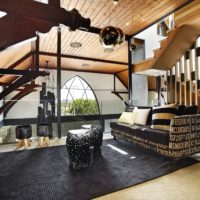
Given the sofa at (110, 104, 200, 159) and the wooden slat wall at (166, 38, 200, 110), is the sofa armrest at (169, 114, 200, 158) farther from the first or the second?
the wooden slat wall at (166, 38, 200, 110)

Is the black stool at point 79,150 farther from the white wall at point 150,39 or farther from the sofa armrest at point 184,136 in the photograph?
the white wall at point 150,39

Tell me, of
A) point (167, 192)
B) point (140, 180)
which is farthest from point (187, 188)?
point (140, 180)

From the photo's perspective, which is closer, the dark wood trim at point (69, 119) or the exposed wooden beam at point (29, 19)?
the exposed wooden beam at point (29, 19)

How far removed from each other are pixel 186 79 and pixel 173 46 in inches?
32.2

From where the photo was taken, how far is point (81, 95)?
8531mm

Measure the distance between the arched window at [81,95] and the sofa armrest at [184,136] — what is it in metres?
5.54

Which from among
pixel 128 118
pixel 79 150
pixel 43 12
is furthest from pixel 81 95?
pixel 43 12

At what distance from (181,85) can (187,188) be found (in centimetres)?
280

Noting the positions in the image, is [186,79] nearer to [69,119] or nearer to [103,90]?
[69,119]

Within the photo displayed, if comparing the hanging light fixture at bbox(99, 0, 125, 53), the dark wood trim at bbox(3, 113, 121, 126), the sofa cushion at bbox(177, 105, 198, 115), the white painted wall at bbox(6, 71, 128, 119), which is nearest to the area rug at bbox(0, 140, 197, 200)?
the sofa cushion at bbox(177, 105, 198, 115)

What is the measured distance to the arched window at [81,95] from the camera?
8125 mm

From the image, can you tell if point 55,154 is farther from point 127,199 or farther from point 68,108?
point 68,108

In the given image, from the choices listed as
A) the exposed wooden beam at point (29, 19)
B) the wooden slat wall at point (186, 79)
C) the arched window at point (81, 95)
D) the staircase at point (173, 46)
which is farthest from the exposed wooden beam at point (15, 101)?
the exposed wooden beam at point (29, 19)

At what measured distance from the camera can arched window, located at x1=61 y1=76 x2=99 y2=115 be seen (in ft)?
26.7
